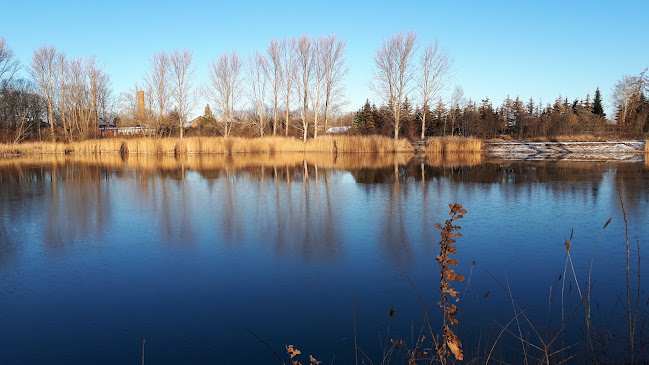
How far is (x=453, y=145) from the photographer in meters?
30.0

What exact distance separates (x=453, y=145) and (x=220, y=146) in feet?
51.7

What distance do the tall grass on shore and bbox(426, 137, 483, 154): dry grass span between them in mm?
1483

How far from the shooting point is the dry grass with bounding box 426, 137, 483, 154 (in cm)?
2947

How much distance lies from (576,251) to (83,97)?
43.3 m

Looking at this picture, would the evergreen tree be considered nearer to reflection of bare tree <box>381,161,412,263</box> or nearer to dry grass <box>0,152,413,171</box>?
dry grass <box>0,152,413,171</box>

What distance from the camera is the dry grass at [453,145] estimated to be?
29.5 m

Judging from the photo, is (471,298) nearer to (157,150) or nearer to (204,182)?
(204,182)

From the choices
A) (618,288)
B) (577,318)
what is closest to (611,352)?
(577,318)

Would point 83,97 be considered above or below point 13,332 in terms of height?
above

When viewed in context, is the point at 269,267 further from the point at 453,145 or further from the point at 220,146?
the point at 453,145

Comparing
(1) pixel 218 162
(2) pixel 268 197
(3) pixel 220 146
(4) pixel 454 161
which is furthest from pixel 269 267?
(3) pixel 220 146

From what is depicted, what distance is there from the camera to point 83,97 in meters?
40.2

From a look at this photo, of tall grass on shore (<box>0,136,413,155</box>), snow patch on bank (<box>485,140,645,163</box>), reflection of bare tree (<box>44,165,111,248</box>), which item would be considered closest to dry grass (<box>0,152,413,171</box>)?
reflection of bare tree (<box>44,165,111,248</box>)

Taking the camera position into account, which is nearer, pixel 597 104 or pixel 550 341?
pixel 550 341
